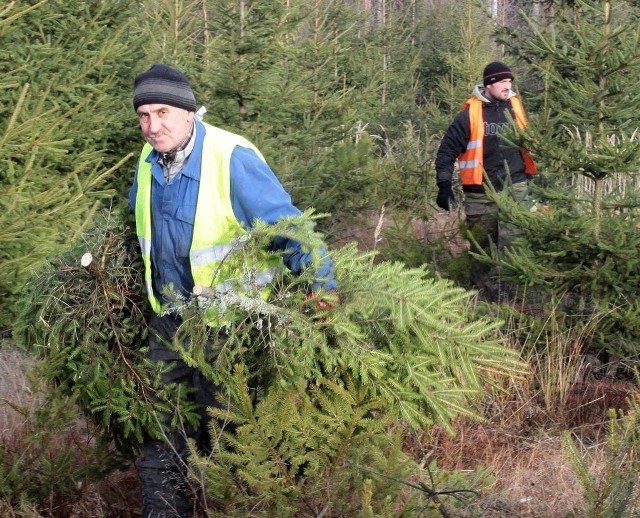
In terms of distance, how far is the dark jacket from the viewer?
26.8 ft

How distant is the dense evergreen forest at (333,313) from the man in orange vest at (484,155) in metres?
0.38

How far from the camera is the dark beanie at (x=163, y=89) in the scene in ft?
11.7

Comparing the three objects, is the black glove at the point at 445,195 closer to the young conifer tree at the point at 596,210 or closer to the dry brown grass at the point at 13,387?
the young conifer tree at the point at 596,210

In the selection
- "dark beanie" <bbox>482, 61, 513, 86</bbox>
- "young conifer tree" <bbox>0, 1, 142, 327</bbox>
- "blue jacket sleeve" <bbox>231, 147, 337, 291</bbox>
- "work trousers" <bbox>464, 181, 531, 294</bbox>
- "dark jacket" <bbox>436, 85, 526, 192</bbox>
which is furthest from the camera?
"dark jacket" <bbox>436, 85, 526, 192</bbox>

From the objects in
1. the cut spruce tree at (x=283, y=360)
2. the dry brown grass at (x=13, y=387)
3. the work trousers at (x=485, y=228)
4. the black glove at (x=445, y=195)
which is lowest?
the dry brown grass at (x=13, y=387)

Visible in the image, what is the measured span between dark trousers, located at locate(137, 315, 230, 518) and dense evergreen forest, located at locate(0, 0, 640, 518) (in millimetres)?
114

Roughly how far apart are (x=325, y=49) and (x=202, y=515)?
26.7 ft

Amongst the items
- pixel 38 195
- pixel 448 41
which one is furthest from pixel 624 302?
pixel 448 41

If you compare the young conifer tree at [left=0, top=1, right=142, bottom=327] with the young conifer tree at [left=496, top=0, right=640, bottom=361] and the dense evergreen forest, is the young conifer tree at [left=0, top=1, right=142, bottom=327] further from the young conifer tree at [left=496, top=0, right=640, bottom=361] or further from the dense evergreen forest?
the young conifer tree at [left=496, top=0, right=640, bottom=361]

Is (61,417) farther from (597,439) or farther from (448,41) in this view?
(448,41)

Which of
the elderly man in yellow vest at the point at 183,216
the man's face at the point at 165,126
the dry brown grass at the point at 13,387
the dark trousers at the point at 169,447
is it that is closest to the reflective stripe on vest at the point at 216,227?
the elderly man in yellow vest at the point at 183,216

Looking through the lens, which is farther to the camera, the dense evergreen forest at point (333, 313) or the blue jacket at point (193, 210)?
the blue jacket at point (193, 210)

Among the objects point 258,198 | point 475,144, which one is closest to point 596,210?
point 475,144

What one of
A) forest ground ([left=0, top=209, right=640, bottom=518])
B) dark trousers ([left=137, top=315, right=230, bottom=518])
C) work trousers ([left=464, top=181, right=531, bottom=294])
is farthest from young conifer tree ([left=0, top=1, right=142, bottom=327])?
work trousers ([left=464, top=181, right=531, bottom=294])
